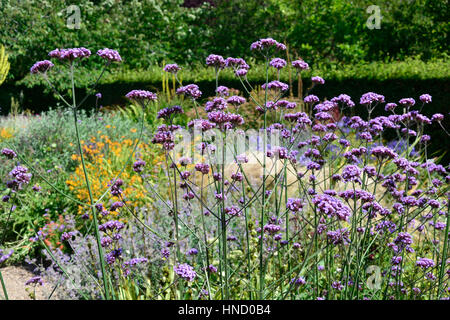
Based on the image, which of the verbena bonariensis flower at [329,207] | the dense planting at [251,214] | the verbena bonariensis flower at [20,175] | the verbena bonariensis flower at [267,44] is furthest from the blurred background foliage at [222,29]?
the verbena bonariensis flower at [20,175]

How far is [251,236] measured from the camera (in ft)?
12.4

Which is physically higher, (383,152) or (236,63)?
(236,63)

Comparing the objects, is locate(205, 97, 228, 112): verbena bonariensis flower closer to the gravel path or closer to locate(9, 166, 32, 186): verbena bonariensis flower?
locate(9, 166, 32, 186): verbena bonariensis flower

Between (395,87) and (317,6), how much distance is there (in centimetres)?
528

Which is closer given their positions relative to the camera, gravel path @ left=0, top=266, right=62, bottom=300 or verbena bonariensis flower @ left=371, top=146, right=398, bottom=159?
verbena bonariensis flower @ left=371, top=146, right=398, bottom=159

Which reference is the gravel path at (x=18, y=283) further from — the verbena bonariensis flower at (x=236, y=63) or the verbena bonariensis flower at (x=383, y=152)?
the verbena bonariensis flower at (x=383, y=152)

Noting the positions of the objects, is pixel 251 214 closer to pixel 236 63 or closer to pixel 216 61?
pixel 236 63

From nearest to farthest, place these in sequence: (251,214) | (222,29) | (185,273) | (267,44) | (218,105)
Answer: (185,273) → (218,105) → (267,44) → (251,214) → (222,29)

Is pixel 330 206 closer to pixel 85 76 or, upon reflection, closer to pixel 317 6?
pixel 317 6

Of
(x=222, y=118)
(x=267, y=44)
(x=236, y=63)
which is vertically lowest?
(x=222, y=118)

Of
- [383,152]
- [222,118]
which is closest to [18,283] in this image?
[222,118]

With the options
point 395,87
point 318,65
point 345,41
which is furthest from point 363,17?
point 395,87

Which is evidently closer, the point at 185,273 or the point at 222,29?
the point at 185,273

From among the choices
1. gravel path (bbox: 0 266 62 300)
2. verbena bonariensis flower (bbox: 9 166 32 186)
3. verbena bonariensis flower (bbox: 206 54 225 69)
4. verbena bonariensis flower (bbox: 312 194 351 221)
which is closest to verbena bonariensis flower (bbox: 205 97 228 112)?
verbena bonariensis flower (bbox: 206 54 225 69)
